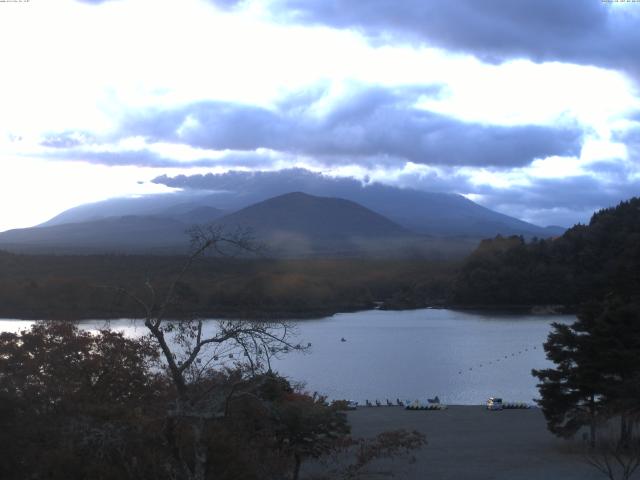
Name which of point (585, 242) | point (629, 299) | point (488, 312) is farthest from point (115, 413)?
point (585, 242)

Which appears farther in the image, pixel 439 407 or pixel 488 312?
pixel 488 312

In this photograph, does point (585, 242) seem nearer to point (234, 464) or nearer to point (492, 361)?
point (492, 361)

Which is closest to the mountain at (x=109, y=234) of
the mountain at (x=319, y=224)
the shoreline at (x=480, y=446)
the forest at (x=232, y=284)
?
the mountain at (x=319, y=224)

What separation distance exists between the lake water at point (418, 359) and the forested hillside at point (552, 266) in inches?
439

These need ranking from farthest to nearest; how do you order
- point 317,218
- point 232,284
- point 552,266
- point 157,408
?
point 317,218 → point 552,266 → point 232,284 → point 157,408

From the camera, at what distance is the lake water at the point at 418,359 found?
28.7m

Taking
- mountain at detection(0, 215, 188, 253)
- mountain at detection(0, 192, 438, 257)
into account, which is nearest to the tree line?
mountain at detection(0, 192, 438, 257)

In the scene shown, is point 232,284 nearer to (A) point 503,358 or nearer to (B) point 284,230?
(A) point 503,358

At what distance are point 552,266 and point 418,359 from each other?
124 ft

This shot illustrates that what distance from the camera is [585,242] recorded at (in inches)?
2857

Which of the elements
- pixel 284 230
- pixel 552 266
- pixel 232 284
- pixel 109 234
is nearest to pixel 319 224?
pixel 284 230

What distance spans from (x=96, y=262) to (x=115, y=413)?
53928 millimetres

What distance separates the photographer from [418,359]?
37219 mm

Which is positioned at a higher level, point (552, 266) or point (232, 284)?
point (552, 266)
